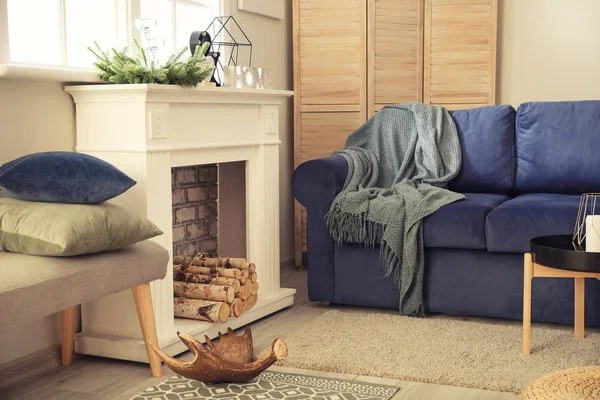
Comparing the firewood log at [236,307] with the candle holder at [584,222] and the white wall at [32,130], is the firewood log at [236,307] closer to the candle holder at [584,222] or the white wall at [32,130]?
the white wall at [32,130]

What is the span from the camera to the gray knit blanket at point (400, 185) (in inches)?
142

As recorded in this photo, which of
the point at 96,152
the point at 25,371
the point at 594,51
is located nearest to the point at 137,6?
the point at 96,152

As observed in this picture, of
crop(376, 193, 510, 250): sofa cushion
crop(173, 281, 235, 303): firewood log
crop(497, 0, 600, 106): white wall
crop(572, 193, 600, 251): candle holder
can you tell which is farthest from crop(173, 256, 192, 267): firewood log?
crop(497, 0, 600, 106): white wall

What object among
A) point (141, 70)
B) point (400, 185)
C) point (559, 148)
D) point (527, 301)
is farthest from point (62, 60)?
point (559, 148)

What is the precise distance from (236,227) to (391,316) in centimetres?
102

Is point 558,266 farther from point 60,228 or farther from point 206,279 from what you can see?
point 60,228

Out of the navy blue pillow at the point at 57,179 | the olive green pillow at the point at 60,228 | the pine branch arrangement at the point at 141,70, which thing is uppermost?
the pine branch arrangement at the point at 141,70

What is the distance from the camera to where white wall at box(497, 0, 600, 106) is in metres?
5.01

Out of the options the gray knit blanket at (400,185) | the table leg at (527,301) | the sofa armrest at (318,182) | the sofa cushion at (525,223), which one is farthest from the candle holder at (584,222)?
the sofa armrest at (318,182)

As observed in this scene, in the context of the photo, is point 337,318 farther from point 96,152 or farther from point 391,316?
point 96,152

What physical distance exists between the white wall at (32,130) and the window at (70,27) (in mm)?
110

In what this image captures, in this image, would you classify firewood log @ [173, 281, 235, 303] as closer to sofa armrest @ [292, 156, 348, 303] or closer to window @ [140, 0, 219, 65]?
sofa armrest @ [292, 156, 348, 303]

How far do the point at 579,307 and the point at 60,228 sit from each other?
6.61 ft

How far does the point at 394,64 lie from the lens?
15.8 ft
